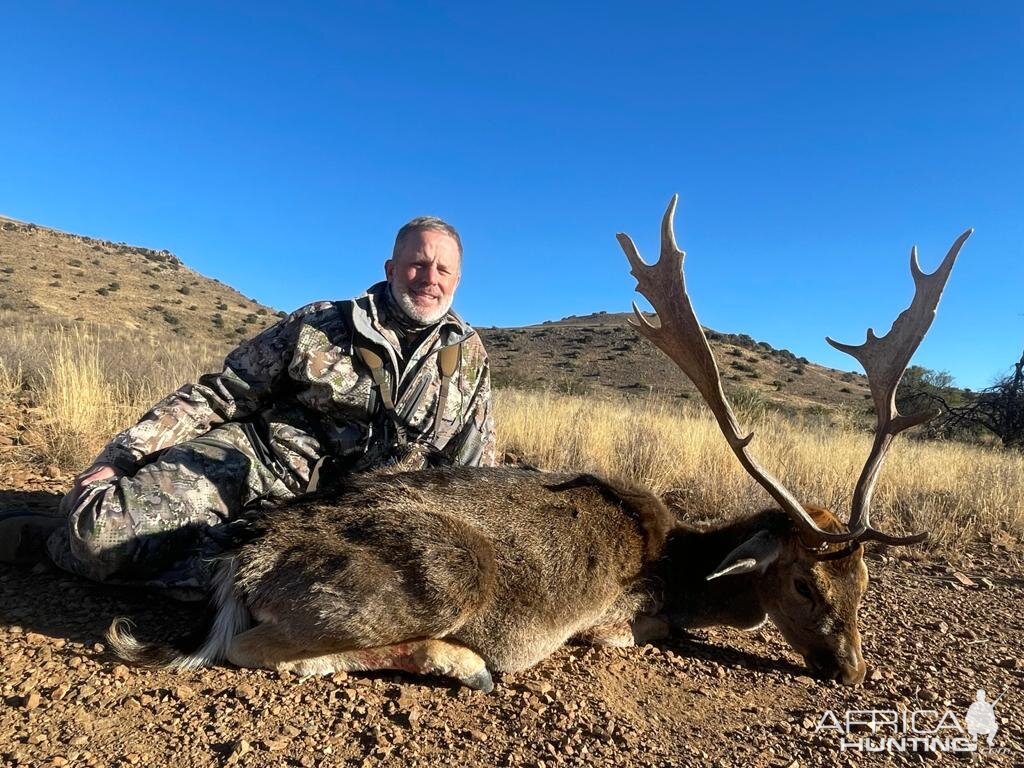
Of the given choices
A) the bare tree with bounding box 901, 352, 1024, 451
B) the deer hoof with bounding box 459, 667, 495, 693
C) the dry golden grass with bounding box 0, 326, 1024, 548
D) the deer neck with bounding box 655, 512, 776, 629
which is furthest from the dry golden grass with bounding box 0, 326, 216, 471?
the bare tree with bounding box 901, 352, 1024, 451

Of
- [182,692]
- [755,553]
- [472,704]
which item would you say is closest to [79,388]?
[182,692]

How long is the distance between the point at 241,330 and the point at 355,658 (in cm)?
3584

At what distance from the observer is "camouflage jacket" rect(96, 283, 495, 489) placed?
14.5 feet

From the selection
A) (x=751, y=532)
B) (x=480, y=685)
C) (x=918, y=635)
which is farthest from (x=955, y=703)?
(x=480, y=685)

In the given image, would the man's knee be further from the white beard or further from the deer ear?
the deer ear

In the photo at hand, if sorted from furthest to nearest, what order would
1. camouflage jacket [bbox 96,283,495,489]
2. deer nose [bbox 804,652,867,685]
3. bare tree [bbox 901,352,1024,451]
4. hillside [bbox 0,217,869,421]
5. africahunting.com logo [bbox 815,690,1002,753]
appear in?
hillside [bbox 0,217,869,421] < bare tree [bbox 901,352,1024,451] < camouflage jacket [bbox 96,283,495,489] < deer nose [bbox 804,652,867,685] < africahunting.com logo [bbox 815,690,1002,753]

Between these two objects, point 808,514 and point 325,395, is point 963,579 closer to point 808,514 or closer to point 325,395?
point 808,514

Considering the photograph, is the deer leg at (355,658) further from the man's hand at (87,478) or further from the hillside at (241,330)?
the hillside at (241,330)

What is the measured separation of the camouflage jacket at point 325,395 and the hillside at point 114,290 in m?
19.6

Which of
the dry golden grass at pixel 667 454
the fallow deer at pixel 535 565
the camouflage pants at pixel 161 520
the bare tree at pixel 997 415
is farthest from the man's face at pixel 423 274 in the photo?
the bare tree at pixel 997 415

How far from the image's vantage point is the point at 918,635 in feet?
13.6

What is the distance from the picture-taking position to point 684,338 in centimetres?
378

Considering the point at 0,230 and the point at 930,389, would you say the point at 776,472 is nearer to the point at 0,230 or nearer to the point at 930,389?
the point at 930,389

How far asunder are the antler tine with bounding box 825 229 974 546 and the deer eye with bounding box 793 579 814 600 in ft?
1.36
